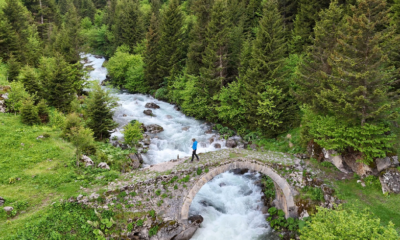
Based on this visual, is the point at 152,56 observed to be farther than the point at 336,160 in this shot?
Yes

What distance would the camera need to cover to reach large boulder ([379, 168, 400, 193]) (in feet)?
42.7

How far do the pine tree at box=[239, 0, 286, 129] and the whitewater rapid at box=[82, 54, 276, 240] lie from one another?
6.86 m

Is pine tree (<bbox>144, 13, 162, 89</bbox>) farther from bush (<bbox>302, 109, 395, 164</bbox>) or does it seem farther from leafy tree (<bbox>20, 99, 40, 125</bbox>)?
bush (<bbox>302, 109, 395, 164</bbox>)

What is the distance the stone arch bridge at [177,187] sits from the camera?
13.4 meters

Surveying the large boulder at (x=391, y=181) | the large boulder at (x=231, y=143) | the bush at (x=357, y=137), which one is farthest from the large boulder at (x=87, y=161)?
the large boulder at (x=391, y=181)

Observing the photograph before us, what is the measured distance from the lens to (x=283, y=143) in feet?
68.3

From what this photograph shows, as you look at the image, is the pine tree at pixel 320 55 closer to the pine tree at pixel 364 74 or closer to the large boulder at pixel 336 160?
the pine tree at pixel 364 74

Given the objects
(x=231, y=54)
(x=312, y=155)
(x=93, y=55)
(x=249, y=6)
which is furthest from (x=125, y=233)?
(x=93, y=55)

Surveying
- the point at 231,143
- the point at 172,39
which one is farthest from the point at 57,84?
the point at 231,143

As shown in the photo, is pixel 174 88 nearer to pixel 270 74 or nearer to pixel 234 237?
pixel 270 74

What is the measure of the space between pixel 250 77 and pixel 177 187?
13.1 metres

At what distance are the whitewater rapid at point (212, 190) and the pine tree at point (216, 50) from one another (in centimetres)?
520

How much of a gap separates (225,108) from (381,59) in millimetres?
14511

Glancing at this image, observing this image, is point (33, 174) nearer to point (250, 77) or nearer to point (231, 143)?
point (231, 143)
